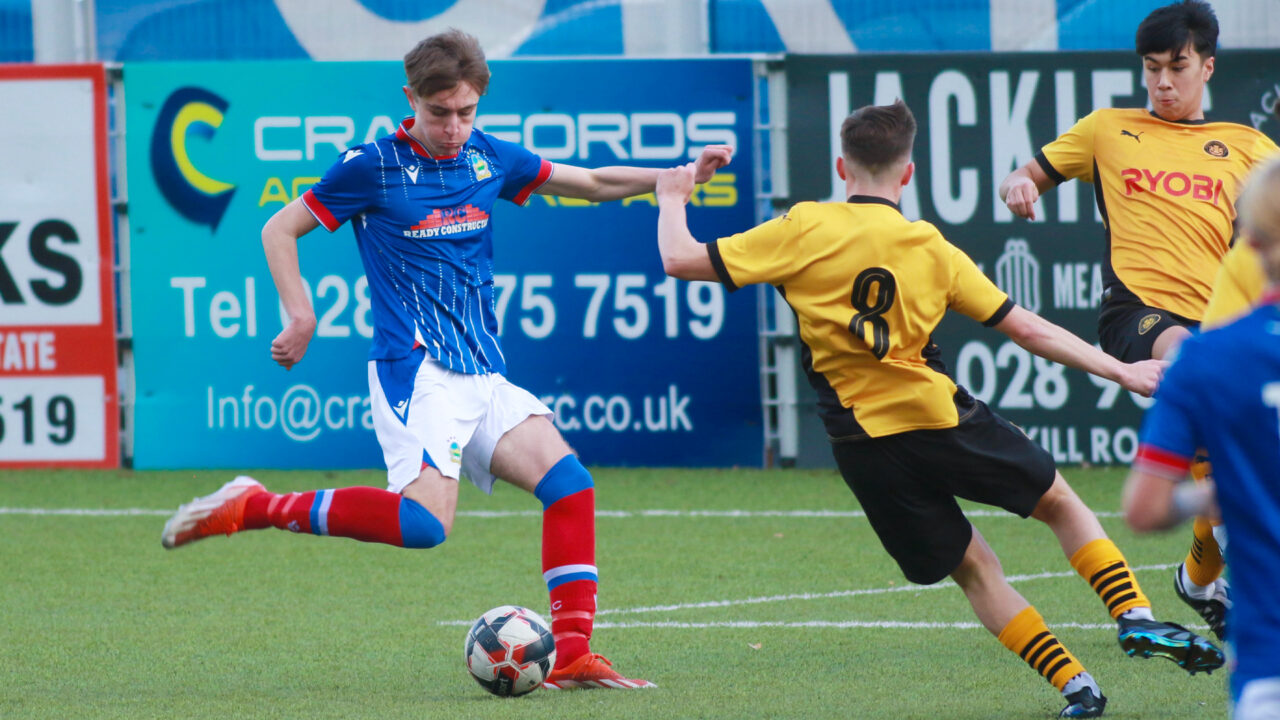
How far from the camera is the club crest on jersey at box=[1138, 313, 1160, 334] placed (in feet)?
17.5

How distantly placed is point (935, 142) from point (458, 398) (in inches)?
229

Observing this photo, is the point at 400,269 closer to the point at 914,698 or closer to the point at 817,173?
the point at 914,698

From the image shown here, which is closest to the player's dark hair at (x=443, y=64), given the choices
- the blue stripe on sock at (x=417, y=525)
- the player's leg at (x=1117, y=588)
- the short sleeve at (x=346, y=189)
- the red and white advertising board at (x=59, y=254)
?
the short sleeve at (x=346, y=189)

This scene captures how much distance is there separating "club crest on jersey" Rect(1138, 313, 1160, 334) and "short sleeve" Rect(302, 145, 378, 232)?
246 cm

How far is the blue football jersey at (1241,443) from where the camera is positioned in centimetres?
242

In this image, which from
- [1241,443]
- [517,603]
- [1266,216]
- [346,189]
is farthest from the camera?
[517,603]

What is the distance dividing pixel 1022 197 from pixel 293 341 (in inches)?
89.9

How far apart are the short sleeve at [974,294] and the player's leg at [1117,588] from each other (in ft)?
1.57

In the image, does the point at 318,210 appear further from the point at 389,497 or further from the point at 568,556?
the point at 568,556

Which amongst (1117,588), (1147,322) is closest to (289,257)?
(1117,588)

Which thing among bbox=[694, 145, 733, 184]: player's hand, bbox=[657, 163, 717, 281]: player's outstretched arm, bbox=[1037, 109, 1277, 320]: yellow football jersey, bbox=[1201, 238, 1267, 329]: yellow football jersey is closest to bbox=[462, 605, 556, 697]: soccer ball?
bbox=[657, 163, 717, 281]: player's outstretched arm

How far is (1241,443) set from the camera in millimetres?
2488

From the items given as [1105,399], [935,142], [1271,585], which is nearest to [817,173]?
[935,142]

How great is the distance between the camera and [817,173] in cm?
1020
